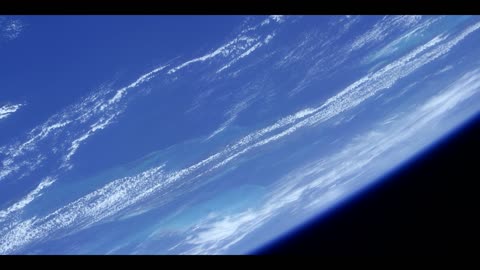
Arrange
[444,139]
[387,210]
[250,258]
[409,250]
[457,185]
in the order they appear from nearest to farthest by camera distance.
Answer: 1. [250,258]
2. [409,250]
3. [457,185]
4. [387,210]
5. [444,139]

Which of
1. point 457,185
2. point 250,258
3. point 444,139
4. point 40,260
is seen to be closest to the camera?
point 40,260
